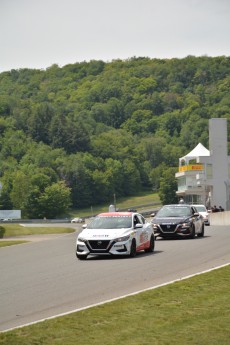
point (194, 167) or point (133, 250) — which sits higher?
point (194, 167)

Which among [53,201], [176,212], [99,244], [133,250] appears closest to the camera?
[99,244]

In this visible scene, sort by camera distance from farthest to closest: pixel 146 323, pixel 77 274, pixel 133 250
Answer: pixel 133 250, pixel 77 274, pixel 146 323

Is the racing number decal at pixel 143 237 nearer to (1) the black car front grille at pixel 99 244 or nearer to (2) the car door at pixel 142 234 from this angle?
(2) the car door at pixel 142 234

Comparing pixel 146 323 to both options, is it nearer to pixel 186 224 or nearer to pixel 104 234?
pixel 104 234

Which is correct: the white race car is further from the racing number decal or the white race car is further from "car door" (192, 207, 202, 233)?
"car door" (192, 207, 202, 233)

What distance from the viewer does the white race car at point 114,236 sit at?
2455cm

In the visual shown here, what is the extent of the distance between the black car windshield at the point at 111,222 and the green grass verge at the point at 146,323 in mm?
10511

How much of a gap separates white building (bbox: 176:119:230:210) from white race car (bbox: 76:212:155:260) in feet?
272

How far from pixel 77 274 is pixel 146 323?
322 inches

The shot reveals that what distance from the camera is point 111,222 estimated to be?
2603 centimetres

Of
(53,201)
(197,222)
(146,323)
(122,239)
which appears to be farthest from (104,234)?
(53,201)

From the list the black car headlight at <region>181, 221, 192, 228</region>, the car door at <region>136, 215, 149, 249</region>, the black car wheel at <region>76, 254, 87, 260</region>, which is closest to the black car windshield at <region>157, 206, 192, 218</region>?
the black car headlight at <region>181, 221, 192, 228</region>

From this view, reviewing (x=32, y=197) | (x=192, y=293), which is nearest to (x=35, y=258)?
(x=192, y=293)

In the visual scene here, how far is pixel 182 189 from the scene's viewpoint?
13125cm
